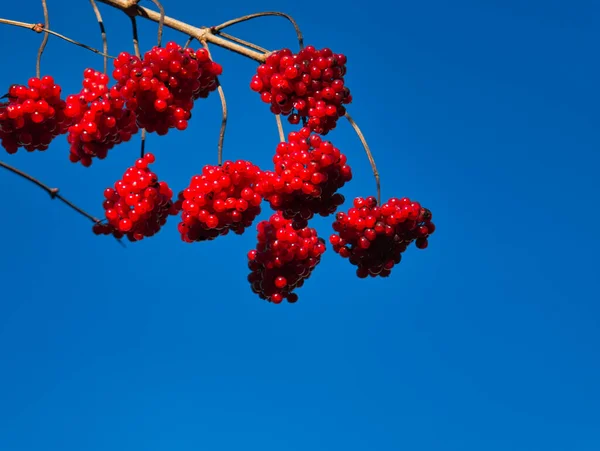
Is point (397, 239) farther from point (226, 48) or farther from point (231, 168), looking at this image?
point (226, 48)

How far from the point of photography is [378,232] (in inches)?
150

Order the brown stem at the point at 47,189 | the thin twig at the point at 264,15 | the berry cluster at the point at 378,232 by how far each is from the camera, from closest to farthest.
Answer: the brown stem at the point at 47,189 < the thin twig at the point at 264,15 < the berry cluster at the point at 378,232

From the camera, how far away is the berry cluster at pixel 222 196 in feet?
11.1

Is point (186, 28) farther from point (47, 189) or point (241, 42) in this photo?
point (47, 189)

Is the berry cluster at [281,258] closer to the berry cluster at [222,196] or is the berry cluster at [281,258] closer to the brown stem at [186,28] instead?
the berry cluster at [222,196]

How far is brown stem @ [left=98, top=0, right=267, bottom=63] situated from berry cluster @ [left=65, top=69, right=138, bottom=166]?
0.43 metres

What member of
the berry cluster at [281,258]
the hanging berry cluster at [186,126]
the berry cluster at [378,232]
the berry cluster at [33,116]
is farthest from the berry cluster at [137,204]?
the berry cluster at [378,232]

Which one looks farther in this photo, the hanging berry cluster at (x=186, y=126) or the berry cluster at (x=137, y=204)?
the berry cluster at (x=137, y=204)

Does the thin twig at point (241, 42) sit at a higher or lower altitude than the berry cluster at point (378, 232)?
higher

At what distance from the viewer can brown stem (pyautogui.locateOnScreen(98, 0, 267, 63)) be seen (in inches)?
138

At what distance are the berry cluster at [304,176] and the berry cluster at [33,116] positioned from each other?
0.88 m

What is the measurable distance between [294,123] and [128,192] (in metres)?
0.72

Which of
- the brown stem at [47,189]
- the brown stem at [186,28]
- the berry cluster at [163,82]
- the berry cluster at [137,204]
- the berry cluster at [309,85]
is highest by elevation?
the brown stem at [186,28]

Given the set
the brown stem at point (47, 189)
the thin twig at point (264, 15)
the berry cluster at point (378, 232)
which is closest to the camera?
the brown stem at point (47, 189)
